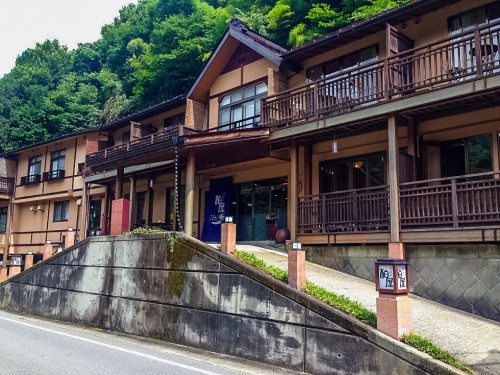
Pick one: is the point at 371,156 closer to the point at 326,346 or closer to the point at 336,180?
the point at 336,180

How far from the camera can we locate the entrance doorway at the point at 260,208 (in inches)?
692

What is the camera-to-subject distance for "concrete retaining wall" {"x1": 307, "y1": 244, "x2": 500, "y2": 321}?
31.4ft

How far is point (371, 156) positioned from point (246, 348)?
7.71 meters

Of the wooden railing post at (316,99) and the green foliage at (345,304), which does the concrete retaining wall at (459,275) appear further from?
the wooden railing post at (316,99)

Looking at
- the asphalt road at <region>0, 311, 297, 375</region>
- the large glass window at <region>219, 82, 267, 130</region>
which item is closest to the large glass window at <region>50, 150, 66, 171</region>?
the large glass window at <region>219, 82, 267, 130</region>

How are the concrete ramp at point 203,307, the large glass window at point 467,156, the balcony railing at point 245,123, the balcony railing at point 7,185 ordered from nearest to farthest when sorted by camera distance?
1. the concrete ramp at point 203,307
2. the large glass window at point 467,156
3. the balcony railing at point 245,123
4. the balcony railing at point 7,185

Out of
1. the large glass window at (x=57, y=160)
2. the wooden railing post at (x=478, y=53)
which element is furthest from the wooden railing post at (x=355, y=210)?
the large glass window at (x=57, y=160)

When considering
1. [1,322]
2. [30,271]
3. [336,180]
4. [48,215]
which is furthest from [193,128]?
[48,215]

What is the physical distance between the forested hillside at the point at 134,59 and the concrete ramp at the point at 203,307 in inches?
702

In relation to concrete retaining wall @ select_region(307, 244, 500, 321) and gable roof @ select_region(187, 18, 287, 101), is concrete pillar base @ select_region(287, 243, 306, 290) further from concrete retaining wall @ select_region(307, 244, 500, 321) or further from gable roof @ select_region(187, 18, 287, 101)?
gable roof @ select_region(187, 18, 287, 101)

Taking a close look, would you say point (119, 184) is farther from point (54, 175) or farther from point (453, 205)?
point (453, 205)

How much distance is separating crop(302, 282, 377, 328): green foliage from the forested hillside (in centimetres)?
1884

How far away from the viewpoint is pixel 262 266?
1000 centimetres

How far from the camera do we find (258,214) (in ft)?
60.7
